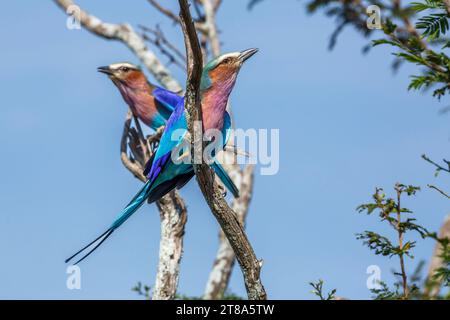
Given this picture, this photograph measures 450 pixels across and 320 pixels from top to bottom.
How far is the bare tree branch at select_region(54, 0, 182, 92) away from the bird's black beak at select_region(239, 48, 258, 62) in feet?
17.5

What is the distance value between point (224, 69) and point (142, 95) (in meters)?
2.83

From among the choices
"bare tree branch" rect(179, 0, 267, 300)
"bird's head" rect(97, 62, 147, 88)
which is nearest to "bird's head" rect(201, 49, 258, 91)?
"bare tree branch" rect(179, 0, 267, 300)

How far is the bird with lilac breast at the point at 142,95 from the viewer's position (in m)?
7.85

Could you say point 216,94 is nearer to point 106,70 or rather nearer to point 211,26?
point 106,70

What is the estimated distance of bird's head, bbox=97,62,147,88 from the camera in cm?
810

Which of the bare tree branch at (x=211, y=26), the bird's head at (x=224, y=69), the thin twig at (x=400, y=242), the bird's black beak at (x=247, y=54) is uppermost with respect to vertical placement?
the bare tree branch at (x=211, y=26)

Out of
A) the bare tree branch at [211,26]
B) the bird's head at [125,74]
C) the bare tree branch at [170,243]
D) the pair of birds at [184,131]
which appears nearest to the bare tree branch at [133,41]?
the bare tree branch at [211,26]

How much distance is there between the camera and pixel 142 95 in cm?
798

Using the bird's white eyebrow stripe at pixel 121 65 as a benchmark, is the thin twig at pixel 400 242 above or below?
below

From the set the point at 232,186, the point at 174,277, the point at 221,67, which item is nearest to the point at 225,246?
the point at 174,277

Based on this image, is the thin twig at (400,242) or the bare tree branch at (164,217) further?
the bare tree branch at (164,217)

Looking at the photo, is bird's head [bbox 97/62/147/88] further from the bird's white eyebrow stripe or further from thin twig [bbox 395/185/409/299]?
thin twig [bbox 395/185/409/299]

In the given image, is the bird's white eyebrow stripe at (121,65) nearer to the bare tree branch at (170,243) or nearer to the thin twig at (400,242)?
the bare tree branch at (170,243)
